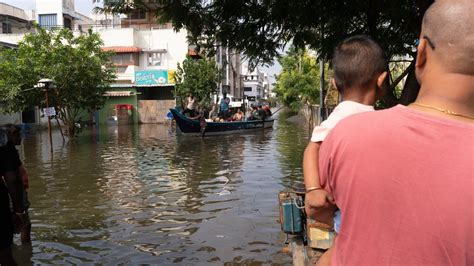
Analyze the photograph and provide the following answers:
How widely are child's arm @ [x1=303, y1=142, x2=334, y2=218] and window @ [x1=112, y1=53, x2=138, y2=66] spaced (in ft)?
119

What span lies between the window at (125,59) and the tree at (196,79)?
466 centimetres

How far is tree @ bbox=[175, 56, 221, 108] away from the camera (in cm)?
3325

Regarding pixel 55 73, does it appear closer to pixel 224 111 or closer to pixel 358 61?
pixel 224 111

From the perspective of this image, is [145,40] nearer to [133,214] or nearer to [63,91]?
[63,91]

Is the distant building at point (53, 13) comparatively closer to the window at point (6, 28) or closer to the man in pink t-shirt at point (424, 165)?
the window at point (6, 28)

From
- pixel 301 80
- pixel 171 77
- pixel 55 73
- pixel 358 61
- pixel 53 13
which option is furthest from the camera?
pixel 53 13

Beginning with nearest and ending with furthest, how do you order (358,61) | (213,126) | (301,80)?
(358,61) → (213,126) → (301,80)

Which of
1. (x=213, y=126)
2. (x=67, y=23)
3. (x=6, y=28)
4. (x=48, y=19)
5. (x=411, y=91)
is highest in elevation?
(x=48, y=19)

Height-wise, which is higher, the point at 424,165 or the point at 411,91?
the point at 411,91

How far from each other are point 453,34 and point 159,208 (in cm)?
673

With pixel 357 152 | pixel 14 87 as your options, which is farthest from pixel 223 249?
pixel 14 87

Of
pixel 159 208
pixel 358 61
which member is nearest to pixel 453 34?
pixel 358 61

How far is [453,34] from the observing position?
1.32 metres

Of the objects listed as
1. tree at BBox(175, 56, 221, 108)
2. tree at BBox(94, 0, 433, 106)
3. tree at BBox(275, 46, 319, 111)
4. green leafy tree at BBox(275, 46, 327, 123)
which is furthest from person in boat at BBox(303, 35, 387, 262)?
tree at BBox(175, 56, 221, 108)
